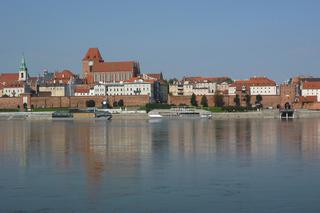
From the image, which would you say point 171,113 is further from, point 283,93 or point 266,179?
point 266,179

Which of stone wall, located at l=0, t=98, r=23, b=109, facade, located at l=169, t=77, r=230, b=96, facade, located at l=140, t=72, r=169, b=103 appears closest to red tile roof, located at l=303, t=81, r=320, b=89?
facade, located at l=169, t=77, r=230, b=96

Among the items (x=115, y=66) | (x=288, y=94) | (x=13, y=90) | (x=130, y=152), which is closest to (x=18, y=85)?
→ (x=13, y=90)

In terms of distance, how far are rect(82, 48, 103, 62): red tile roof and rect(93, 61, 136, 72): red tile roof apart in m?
1.44

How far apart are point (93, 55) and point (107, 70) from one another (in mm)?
3533

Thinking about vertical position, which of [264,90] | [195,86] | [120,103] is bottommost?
[120,103]

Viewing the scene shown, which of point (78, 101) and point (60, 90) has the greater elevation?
point (60, 90)

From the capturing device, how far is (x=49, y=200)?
36.1 feet

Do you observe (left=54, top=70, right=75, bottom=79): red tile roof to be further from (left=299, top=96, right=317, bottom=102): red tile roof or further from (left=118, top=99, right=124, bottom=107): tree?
(left=299, top=96, right=317, bottom=102): red tile roof

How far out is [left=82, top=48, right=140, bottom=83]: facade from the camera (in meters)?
80.1

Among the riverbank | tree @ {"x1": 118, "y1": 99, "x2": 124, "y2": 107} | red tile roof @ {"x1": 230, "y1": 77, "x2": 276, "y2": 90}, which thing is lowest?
the riverbank

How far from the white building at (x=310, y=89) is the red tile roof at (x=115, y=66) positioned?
2071cm

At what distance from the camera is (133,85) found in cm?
7450

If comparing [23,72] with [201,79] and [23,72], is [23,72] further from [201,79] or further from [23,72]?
[201,79]

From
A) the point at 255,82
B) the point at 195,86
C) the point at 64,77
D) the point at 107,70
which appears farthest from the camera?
the point at 64,77
